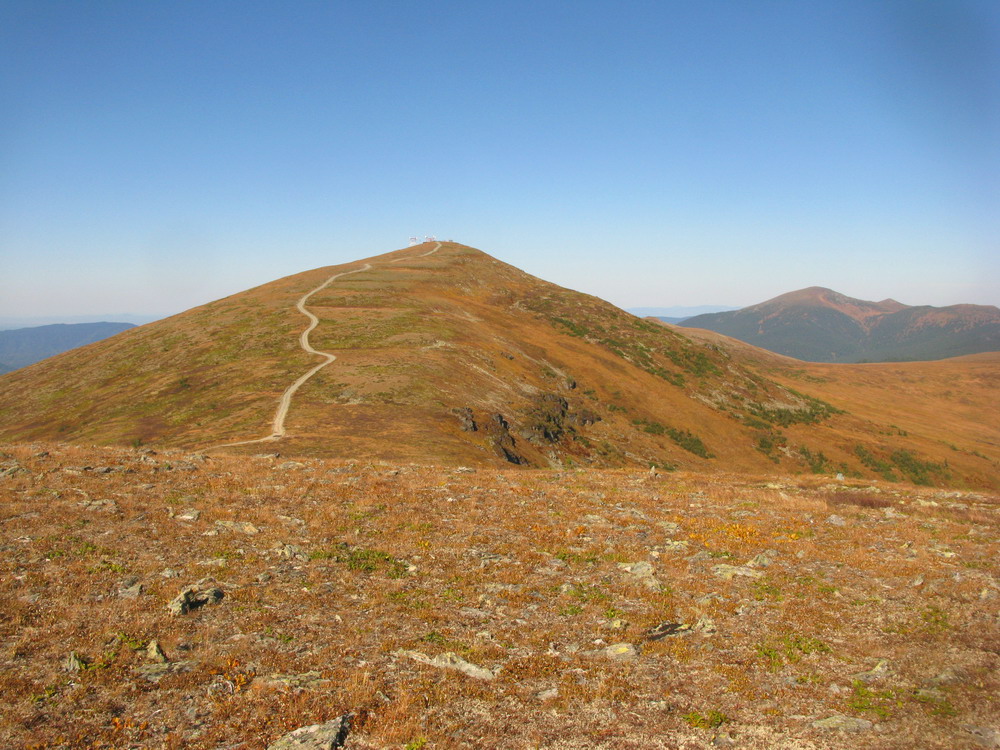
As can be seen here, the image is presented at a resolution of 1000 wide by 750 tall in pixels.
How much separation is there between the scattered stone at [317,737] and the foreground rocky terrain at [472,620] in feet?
0.19

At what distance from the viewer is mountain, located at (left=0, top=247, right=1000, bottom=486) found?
41.9m

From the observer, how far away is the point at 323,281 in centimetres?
10244

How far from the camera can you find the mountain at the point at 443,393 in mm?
41938

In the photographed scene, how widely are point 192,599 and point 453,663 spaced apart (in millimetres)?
6314

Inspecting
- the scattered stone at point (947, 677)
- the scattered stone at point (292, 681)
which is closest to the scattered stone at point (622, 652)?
the scattered stone at point (947, 677)

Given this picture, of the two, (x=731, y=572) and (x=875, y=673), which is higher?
(x=875, y=673)

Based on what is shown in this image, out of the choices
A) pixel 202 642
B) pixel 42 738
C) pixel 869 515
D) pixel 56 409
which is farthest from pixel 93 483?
pixel 56 409

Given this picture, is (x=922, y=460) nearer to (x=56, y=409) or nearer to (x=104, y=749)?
(x=104, y=749)

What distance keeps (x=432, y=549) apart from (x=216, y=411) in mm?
35545

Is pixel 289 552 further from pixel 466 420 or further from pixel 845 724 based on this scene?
pixel 466 420

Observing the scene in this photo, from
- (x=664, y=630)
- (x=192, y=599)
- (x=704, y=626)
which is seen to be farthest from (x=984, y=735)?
(x=192, y=599)

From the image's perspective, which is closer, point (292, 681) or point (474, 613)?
point (292, 681)

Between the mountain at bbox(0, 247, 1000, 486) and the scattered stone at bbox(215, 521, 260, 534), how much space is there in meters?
16.5

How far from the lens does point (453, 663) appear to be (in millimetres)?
10492
